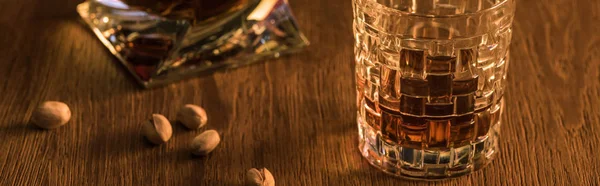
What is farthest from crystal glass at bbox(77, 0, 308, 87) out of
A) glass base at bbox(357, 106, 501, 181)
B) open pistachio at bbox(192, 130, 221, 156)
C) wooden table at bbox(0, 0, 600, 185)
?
glass base at bbox(357, 106, 501, 181)

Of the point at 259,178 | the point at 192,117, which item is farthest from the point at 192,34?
the point at 259,178

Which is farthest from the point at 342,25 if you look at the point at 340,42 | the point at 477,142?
the point at 477,142

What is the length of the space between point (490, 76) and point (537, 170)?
4.0 inches

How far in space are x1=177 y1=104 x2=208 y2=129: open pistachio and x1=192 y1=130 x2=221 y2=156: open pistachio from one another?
4 centimetres

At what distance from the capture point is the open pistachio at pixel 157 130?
83cm

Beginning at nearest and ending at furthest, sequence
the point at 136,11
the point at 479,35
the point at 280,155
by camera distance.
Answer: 1. the point at 479,35
2. the point at 280,155
3. the point at 136,11

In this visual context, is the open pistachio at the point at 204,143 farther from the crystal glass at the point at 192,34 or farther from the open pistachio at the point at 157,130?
the crystal glass at the point at 192,34

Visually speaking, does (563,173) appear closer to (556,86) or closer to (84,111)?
(556,86)

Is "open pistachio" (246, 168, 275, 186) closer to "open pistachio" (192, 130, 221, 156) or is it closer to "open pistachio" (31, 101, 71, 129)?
"open pistachio" (192, 130, 221, 156)

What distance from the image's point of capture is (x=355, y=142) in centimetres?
82

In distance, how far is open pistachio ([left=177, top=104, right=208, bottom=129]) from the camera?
2.79 ft

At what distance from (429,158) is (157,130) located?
0.24 m

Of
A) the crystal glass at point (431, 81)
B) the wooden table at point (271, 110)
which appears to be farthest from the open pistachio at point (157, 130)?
the crystal glass at point (431, 81)

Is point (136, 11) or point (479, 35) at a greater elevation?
point (479, 35)
